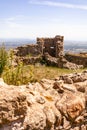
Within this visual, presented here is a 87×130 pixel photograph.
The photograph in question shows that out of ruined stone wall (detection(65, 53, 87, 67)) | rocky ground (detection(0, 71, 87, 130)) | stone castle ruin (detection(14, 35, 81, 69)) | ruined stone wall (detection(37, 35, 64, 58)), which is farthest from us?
ruined stone wall (detection(37, 35, 64, 58))

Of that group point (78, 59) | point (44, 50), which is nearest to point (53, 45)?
point (44, 50)

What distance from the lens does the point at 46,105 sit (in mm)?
4980

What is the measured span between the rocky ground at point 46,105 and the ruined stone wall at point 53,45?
2217cm

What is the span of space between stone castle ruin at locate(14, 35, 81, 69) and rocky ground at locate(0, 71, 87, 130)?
50.2 feet

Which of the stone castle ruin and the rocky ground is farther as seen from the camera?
the stone castle ruin

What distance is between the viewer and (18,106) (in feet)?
14.3

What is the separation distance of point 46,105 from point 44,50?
963 inches

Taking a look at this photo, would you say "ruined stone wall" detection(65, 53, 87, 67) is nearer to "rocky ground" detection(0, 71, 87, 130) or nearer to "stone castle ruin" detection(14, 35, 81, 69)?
"stone castle ruin" detection(14, 35, 81, 69)

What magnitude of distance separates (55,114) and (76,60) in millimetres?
19905

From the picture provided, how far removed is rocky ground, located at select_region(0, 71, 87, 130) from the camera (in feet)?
14.1

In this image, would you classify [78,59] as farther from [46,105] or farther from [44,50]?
[46,105]

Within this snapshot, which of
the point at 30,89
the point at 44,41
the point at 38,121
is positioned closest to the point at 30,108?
the point at 38,121

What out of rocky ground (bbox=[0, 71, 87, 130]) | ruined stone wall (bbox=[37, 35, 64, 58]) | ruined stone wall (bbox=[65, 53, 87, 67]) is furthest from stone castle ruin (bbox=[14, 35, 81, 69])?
rocky ground (bbox=[0, 71, 87, 130])

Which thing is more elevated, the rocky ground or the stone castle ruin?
the rocky ground
